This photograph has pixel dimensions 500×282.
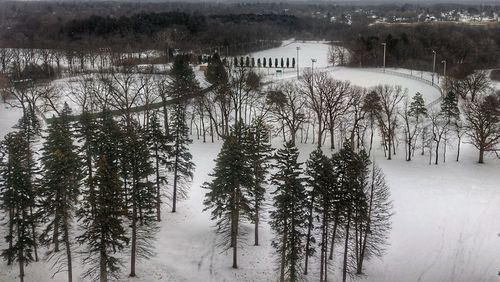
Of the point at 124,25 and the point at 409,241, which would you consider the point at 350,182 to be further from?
the point at 124,25

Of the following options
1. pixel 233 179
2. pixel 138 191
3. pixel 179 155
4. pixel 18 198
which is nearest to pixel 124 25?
pixel 179 155

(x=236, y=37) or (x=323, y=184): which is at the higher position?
(x=236, y=37)

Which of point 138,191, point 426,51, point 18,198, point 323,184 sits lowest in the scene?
point 138,191

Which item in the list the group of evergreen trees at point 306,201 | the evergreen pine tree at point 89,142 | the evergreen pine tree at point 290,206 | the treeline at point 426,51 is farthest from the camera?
the treeline at point 426,51

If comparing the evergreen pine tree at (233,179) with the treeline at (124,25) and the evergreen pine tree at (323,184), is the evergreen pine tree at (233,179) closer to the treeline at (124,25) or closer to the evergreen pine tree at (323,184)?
the evergreen pine tree at (323,184)

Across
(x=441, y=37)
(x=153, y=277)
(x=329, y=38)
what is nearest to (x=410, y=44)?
(x=441, y=37)

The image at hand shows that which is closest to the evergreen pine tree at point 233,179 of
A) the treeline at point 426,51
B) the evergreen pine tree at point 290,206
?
the evergreen pine tree at point 290,206

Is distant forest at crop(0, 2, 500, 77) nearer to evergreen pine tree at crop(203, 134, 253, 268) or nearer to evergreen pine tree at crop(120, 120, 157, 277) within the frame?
evergreen pine tree at crop(203, 134, 253, 268)

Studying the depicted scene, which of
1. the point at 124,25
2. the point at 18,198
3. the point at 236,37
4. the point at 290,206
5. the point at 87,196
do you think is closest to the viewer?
the point at 290,206

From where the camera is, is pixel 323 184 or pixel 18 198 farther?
pixel 18 198
